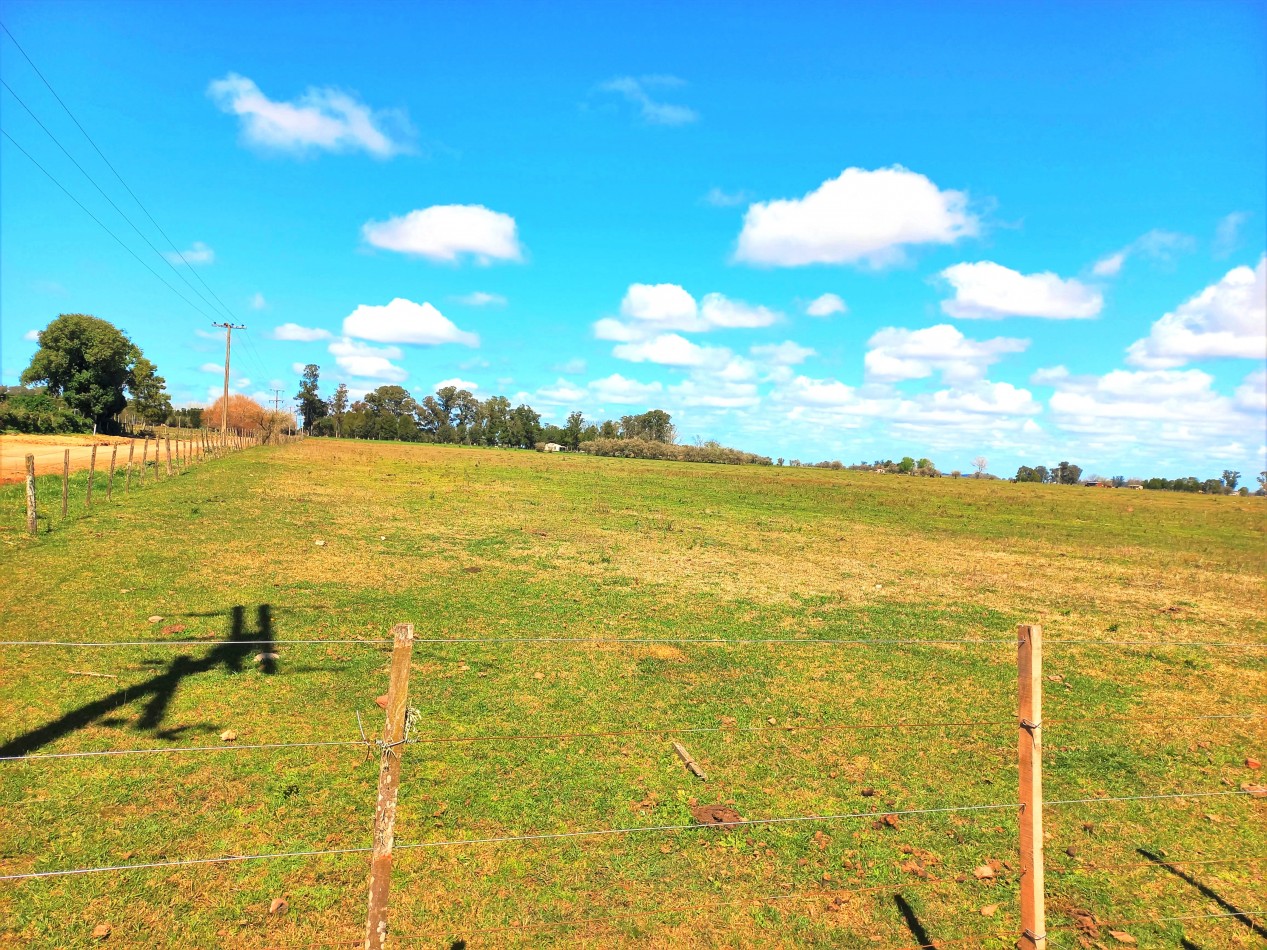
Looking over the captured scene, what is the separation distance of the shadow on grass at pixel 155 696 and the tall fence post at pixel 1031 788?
682 centimetres

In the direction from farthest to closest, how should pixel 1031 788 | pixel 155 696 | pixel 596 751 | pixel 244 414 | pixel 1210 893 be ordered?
pixel 244 414, pixel 155 696, pixel 596 751, pixel 1210 893, pixel 1031 788

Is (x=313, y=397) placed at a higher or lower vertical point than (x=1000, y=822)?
higher

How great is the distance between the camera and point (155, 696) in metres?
7.80

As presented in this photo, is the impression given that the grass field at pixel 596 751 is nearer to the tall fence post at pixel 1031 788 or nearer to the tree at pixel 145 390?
the tall fence post at pixel 1031 788

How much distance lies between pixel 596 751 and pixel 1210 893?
17.9 feet

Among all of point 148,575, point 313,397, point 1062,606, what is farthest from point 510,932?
point 313,397

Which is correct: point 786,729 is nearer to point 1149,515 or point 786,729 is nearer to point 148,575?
point 148,575

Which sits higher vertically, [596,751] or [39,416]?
[39,416]

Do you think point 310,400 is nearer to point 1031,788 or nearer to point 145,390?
point 145,390

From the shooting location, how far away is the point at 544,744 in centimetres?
748

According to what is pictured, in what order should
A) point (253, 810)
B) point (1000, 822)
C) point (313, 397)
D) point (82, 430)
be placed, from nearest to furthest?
1. point (253, 810)
2. point (1000, 822)
3. point (82, 430)
4. point (313, 397)

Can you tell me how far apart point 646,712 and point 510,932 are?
12.7 ft

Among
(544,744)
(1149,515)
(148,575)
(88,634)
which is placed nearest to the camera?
(544,744)

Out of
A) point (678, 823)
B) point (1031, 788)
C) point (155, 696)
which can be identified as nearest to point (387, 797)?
point (678, 823)
